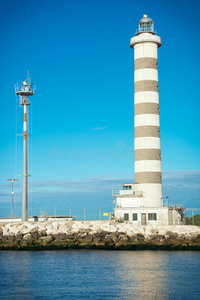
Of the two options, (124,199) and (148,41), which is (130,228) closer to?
(124,199)

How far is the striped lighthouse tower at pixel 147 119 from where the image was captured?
5194 centimetres

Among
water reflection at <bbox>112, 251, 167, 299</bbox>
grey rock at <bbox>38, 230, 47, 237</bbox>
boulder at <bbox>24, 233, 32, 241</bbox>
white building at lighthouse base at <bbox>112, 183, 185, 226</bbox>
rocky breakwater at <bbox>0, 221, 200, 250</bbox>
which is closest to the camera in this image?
water reflection at <bbox>112, 251, 167, 299</bbox>

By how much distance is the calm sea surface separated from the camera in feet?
87.1

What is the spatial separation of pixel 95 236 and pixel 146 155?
11203 millimetres

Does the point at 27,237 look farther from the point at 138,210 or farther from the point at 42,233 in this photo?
the point at 138,210

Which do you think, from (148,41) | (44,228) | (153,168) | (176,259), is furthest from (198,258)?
(148,41)

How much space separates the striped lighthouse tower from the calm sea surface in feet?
33.4

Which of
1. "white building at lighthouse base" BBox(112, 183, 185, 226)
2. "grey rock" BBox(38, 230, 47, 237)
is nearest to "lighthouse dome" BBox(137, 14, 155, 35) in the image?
"white building at lighthouse base" BBox(112, 183, 185, 226)

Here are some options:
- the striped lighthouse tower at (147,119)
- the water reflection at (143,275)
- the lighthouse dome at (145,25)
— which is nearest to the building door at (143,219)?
the striped lighthouse tower at (147,119)

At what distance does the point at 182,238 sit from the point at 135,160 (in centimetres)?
1063

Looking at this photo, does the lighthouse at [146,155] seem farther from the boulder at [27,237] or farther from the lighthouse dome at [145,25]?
the boulder at [27,237]

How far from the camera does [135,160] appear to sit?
2076 inches

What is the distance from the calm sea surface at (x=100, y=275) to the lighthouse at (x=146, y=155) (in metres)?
8.53

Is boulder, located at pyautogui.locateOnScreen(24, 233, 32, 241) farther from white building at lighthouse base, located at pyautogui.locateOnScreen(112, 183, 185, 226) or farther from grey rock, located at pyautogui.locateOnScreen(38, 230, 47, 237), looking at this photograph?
white building at lighthouse base, located at pyautogui.locateOnScreen(112, 183, 185, 226)
